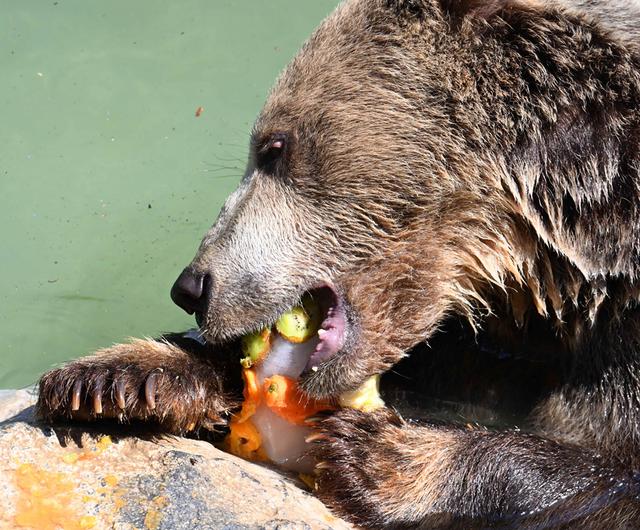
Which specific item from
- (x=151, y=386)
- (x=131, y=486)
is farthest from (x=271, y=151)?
(x=131, y=486)

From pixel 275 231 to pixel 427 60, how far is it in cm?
98

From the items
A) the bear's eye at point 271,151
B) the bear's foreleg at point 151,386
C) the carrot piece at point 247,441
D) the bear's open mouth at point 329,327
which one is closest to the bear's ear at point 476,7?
the bear's eye at point 271,151

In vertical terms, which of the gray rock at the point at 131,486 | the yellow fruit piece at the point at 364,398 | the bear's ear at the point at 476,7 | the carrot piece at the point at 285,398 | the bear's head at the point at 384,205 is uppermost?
the bear's ear at the point at 476,7

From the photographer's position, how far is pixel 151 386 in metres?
4.30

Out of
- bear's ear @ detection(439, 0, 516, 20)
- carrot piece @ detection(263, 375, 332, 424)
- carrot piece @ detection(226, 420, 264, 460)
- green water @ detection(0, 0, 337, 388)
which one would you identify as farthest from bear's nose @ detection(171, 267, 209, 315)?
green water @ detection(0, 0, 337, 388)

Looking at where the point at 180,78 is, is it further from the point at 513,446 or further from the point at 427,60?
the point at 513,446

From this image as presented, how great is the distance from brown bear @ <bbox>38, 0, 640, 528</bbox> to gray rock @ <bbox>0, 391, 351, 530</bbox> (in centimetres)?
17

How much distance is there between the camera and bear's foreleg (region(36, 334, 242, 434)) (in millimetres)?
4172

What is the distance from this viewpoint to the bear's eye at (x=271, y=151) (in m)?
4.68

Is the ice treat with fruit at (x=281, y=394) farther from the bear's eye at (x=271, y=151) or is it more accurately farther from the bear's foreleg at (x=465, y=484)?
the bear's eye at (x=271, y=151)

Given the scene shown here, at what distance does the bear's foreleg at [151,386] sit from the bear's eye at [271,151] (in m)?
0.88

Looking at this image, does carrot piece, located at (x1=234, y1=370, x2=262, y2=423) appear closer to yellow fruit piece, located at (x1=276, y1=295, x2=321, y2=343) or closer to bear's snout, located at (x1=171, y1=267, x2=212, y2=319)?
yellow fruit piece, located at (x1=276, y1=295, x2=321, y2=343)

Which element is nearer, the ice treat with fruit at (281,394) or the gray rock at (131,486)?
the gray rock at (131,486)

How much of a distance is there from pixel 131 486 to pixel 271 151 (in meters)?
1.65
